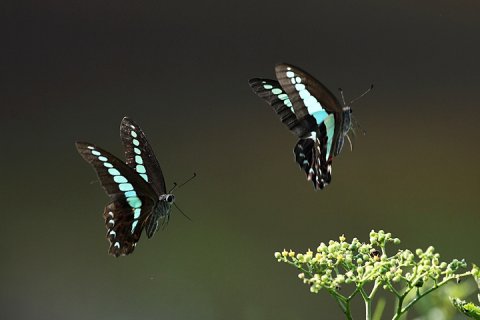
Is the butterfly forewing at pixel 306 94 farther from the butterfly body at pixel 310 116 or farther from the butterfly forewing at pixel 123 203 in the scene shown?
the butterfly forewing at pixel 123 203


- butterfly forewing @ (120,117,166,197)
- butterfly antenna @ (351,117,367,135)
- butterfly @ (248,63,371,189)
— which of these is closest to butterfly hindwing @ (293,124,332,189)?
butterfly @ (248,63,371,189)

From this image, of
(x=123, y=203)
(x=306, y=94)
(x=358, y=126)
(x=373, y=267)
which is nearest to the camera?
(x=373, y=267)

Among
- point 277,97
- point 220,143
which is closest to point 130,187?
point 277,97

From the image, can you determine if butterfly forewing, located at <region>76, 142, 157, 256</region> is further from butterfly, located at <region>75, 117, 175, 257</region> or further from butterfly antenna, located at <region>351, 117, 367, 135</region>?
butterfly antenna, located at <region>351, 117, 367, 135</region>

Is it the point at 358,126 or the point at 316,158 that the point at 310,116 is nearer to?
the point at 316,158

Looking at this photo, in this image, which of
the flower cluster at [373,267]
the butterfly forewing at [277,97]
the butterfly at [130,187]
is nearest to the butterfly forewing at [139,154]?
the butterfly at [130,187]

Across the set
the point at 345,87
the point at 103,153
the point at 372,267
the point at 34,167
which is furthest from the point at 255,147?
the point at 372,267

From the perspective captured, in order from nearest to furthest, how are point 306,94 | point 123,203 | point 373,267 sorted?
point 373,267 → point 306,94 → point 123,203
